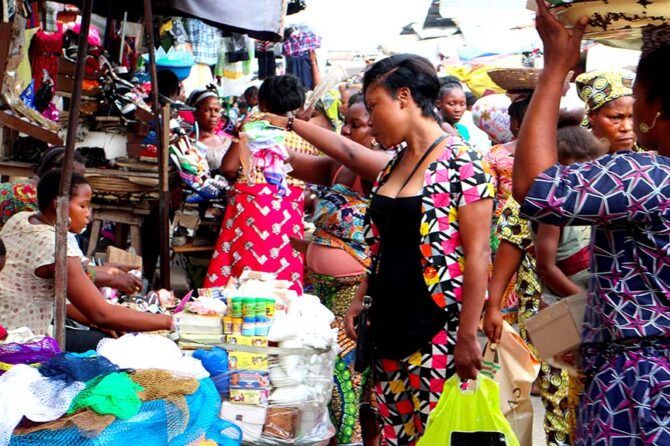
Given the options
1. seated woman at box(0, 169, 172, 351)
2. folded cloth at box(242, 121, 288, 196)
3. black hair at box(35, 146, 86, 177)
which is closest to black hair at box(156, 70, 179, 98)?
folded cloth at box(242, 121, 288, 196)

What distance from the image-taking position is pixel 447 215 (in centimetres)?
357

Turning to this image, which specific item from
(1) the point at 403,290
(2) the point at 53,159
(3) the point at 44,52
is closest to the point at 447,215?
(1) the point at 403,290

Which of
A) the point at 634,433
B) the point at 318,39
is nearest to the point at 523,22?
the point at 318,39

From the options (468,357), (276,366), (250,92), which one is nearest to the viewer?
(468,357)

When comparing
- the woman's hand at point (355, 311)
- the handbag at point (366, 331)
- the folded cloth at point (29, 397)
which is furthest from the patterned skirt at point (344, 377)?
the folded cloth at point (29, 397)

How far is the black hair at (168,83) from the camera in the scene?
26.9 feet

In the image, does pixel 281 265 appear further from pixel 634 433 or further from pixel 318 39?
pixel 318 39

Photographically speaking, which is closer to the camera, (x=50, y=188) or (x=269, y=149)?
(x=50, y=188)

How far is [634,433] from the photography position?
245 centimetres

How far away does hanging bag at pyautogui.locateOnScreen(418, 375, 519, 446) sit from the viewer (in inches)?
126

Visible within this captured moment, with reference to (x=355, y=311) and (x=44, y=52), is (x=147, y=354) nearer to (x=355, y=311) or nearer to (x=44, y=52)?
(x=355, y=311)

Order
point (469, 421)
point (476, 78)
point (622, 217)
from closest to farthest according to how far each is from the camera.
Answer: point (622, 217) → point (469, 421) → point (476, 78)

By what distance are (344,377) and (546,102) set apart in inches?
126

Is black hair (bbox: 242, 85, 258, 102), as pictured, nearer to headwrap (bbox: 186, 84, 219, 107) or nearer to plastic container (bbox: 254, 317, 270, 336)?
headwrap (bbox: 186, 84, 219, 107)
